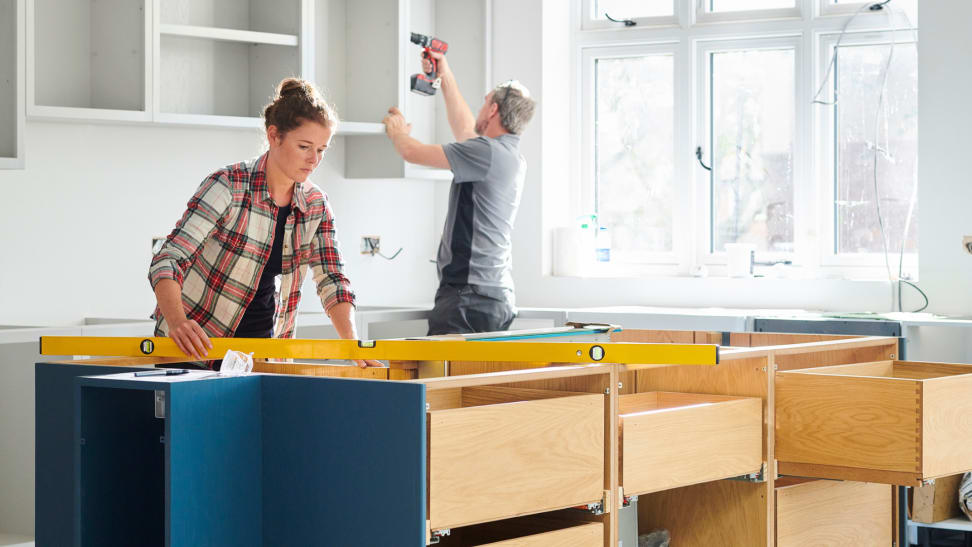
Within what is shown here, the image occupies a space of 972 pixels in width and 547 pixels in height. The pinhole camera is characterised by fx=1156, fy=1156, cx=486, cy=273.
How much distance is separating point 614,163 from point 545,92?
0.47 meters

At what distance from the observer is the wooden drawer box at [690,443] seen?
2070 millimetres

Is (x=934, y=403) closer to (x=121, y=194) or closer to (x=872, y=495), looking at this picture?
(x=872, y=495)

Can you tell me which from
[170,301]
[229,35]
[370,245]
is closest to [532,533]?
[170,301]

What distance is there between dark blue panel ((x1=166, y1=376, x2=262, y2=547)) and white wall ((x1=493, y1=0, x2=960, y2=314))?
302 cm

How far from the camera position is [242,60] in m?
4.04

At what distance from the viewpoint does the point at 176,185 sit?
3883 mm

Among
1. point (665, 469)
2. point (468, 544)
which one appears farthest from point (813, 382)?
point (468, 544)

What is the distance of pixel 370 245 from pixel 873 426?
8.59 feet

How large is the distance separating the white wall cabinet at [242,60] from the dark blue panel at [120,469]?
163cm

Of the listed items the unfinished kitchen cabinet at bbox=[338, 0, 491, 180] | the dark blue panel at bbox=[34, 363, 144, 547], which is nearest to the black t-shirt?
the dark blue panel at bbox=[34, 363, 144, 547]

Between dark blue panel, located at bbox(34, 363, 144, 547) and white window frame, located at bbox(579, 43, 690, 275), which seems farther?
white window frame, located at bbox(579, 43, 690, 275)

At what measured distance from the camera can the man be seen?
3646 mm

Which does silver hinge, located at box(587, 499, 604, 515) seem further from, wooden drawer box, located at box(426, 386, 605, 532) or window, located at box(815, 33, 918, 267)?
window, located at box(815, 33, 918, 267)

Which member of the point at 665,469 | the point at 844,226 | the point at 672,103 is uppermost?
the point at 672,103
